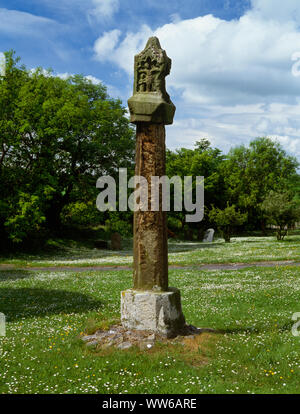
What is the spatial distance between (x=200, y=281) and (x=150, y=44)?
10.9 metres

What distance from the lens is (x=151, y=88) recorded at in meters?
8.92

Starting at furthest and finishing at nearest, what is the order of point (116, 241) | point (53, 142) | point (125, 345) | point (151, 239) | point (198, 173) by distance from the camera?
point (198, 173) → point (116, 241) → point (53, 142) → point (151, 239) → point (125, 345)

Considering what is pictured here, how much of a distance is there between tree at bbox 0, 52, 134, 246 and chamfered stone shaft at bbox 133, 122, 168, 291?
2354 centimetres

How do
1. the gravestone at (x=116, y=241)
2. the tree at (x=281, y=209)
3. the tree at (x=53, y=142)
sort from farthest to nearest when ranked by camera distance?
the tree at (x=281, y=209) < the gravestone at (x=116, y=241) < the tree at (x=53, y=142)

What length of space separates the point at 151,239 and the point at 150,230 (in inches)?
8.1

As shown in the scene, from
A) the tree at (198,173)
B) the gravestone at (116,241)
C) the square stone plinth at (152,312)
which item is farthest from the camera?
the tree at (198,173)

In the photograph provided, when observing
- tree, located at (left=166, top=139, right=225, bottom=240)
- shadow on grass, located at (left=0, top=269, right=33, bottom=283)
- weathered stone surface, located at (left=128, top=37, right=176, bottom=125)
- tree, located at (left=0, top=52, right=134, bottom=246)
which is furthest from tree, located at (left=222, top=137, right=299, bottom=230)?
A: weathered stone surface, located at (left=128, top=37, right=176, bottom=125)

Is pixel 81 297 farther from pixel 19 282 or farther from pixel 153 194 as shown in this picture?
pixel 153 194

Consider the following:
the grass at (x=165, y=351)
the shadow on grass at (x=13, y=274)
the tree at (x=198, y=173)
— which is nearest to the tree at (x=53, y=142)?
the shadow on grass at (x=13, y=274)

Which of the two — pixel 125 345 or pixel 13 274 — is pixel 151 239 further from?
pixel 13 274

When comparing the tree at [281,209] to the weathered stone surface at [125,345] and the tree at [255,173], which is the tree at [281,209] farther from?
the weathered stone surface at [125,345]

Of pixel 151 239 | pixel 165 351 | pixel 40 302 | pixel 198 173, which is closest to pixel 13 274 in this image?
pixel 40 302

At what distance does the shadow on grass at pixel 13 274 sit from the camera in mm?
20047
